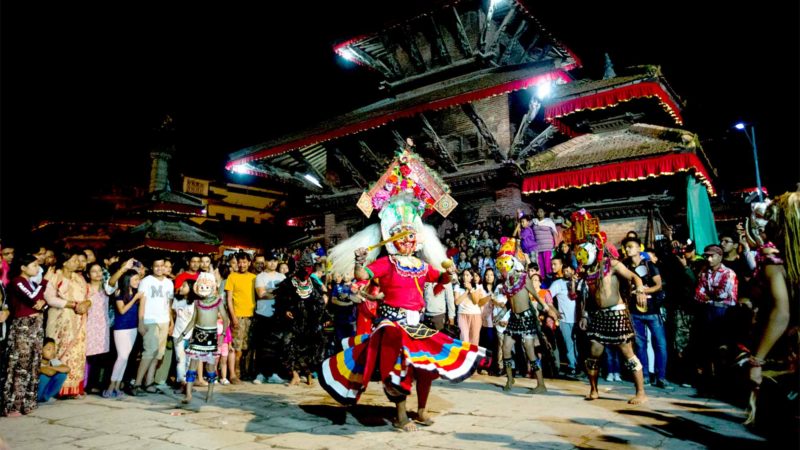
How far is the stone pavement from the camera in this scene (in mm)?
4156

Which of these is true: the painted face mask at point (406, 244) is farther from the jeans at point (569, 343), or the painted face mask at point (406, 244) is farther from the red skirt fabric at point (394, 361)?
the jeans at point (569, 343)

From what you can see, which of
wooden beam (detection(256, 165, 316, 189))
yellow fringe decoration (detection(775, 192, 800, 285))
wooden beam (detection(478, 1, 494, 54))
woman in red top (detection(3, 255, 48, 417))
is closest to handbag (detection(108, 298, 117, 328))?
woman in red top (detection(3, 255, 48, 417))

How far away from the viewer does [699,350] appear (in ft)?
23.6

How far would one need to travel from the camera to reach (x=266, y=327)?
8336 millimetres

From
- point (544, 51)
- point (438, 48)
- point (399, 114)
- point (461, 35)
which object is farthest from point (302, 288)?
point (544, 51)

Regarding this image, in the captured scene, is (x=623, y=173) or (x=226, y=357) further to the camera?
(x=623, y=173)

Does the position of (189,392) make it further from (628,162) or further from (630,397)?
(628,162)

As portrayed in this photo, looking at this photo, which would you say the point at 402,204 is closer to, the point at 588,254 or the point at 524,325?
the point at 588,254

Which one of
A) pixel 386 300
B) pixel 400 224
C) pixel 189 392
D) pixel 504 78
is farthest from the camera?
pixel 504 78

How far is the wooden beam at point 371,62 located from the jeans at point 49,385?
16.0 metres

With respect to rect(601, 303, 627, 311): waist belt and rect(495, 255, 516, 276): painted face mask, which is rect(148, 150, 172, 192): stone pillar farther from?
rect(601, 303, 627, 311): waist belt

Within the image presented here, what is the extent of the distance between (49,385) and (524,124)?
38.4 feet

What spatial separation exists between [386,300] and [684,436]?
3146mm

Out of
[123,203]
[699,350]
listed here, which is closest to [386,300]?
[699,350]
